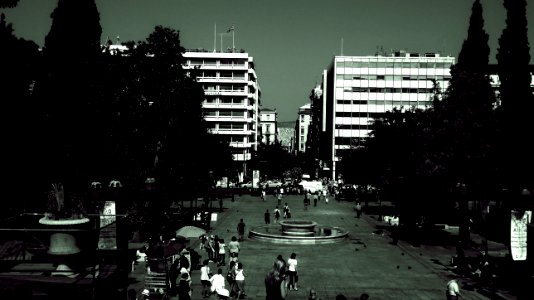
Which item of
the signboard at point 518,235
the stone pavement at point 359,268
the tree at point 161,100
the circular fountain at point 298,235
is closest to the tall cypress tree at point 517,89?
the stone pavement at point 359,268

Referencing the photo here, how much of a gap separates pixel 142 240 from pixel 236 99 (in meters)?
81.9

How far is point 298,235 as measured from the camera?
A: 116 ft

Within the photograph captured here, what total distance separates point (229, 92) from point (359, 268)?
8875cm

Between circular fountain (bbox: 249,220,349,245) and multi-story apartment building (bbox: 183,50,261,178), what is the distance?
75.3 m

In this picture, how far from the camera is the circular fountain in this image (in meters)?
34.5

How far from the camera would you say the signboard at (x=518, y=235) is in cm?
1975

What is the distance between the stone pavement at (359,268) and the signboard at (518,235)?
6.50 ft

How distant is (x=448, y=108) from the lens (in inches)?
1347

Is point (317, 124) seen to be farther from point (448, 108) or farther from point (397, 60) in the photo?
point (448, 108)

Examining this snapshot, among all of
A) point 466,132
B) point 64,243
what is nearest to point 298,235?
point 466,132

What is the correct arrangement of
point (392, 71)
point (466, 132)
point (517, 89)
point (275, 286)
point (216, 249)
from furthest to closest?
point (392, 71) → point (517, 89) → point (466, 132) → point (216, 249) → point (275, 286)

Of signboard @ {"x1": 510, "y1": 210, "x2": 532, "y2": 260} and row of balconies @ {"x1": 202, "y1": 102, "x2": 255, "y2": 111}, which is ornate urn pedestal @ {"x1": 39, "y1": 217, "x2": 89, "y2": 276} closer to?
signboard @ {"x1": 510, "y1": 210, "x2": 532, "y2": 260}

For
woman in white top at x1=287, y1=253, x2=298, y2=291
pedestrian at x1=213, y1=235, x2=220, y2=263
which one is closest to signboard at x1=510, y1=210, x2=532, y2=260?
woman in white top at x1=287, y1=253, x2=298, y2=291

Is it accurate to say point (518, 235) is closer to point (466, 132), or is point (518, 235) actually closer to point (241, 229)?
point (466, 132)
